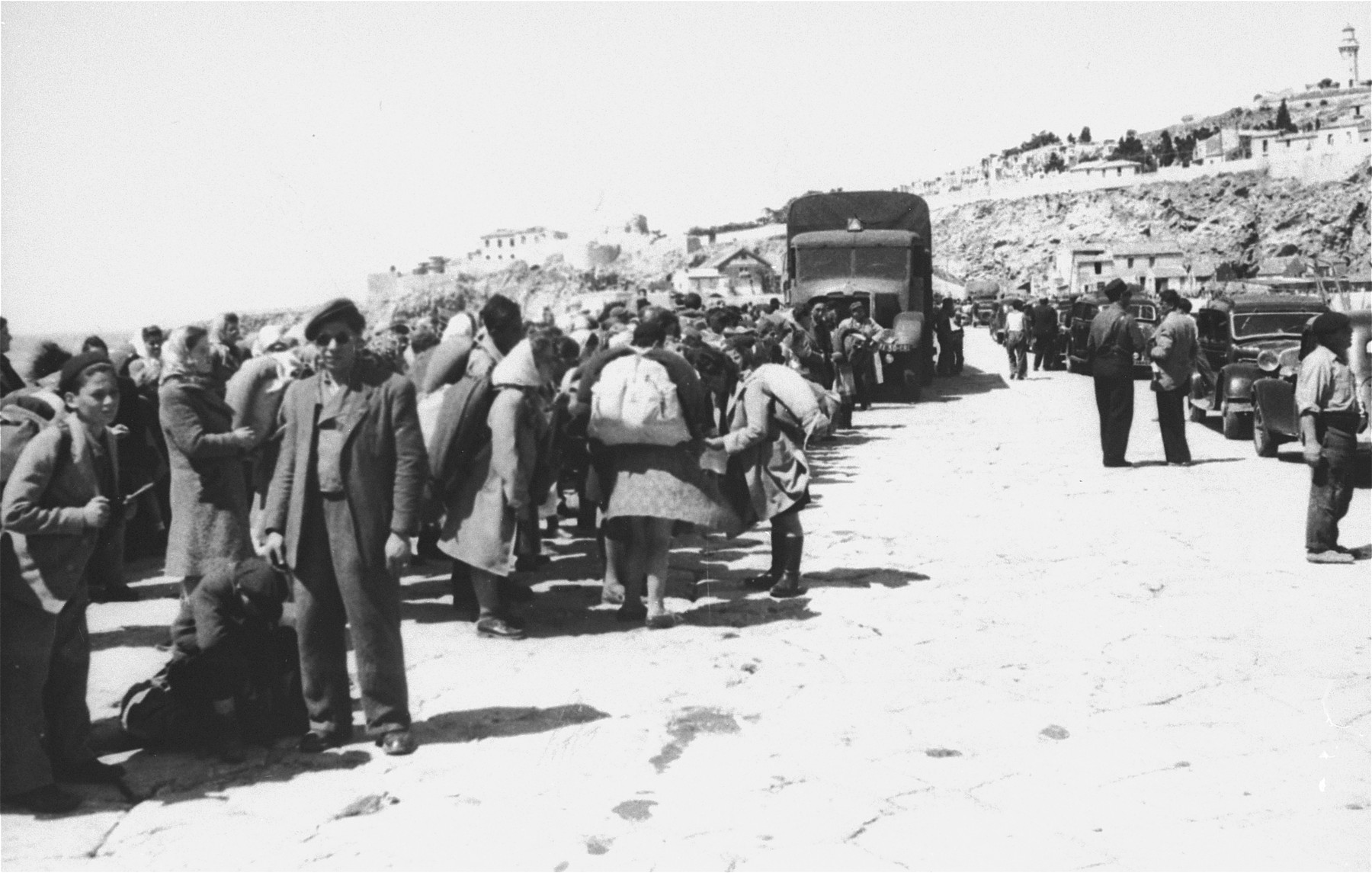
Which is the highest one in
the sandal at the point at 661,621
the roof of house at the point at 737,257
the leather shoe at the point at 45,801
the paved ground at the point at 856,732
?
the roof of house at the point at 737,257

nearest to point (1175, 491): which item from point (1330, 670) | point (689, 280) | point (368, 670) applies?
point (1330, 670)

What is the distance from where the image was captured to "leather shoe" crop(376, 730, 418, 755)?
18.3ft

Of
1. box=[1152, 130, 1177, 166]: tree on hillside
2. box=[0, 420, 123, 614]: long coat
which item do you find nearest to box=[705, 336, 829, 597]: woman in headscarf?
box=[0, 420, 123, 614]: long coat

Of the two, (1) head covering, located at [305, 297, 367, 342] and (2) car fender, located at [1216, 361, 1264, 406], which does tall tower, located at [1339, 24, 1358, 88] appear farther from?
(1) head covering, located at [305, 297, 367, 342]

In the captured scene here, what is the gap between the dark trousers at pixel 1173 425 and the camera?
1402 centimetres

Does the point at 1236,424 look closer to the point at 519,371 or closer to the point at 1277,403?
the point at 1277,403

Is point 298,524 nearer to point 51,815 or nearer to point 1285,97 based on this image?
point 51,815

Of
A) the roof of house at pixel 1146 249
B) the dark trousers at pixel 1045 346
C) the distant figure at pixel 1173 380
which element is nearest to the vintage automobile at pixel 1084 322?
the dark trousers at pixel 1045 346

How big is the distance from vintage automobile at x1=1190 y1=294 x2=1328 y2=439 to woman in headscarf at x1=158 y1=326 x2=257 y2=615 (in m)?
12.5

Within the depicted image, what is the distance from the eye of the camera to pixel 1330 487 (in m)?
8.88

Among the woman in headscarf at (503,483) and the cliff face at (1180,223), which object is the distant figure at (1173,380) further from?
the cliff face at (1180,223)

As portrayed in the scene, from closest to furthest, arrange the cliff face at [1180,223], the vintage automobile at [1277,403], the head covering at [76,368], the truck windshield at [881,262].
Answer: the head covering at [76,368]
the vintage automobile at [1277,403]
the truck windshield at [881,262]
the cliff face at [1180,223]

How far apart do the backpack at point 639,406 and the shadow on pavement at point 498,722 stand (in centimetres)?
177

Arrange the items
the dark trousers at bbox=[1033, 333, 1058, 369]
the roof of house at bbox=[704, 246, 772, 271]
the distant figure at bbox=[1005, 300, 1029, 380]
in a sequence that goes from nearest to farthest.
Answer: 1. the distant figure at bbox=[1005, 300, 1029, 380]
2. the dark trousers at bbox=[1033, 333, 1058, 369]
3. the roof of house at bbox=[704, 246, 772, 271]
